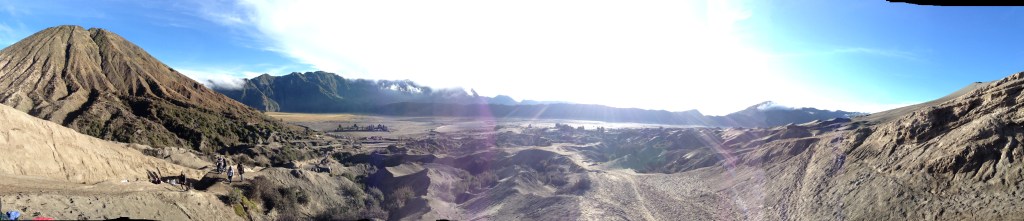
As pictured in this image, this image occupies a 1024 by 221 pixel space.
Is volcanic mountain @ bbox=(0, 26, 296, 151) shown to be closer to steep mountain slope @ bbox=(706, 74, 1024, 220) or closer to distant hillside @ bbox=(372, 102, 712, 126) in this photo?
steep mountain slope @ bbox=(706, 74, 1024, 220)

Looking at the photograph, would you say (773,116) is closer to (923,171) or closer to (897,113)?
(897,113)

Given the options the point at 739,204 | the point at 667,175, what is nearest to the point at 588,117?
the point at 667,175

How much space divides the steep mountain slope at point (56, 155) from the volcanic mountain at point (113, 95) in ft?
57.4

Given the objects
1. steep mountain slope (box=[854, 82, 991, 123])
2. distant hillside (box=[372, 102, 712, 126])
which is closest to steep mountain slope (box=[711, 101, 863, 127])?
distant hillside (box=[372, 102, 712, 126])

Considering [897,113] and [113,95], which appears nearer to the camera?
[113,95]

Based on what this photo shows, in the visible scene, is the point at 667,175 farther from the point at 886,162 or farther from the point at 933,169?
the point at 933,169

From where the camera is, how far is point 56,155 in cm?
1503

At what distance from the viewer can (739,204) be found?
930 inches

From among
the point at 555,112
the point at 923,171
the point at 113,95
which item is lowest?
the point at 923,171

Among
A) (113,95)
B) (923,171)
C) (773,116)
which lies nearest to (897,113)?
(923,171)

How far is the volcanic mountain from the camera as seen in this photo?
3372 centimetres

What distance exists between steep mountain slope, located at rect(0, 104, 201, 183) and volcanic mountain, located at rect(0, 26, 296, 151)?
17.5 metres

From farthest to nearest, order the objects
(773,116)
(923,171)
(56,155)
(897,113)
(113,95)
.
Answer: (773,116)
(897,113)
(113,95)
(923,171)
(56,155)

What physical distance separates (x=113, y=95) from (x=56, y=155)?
104 ft
